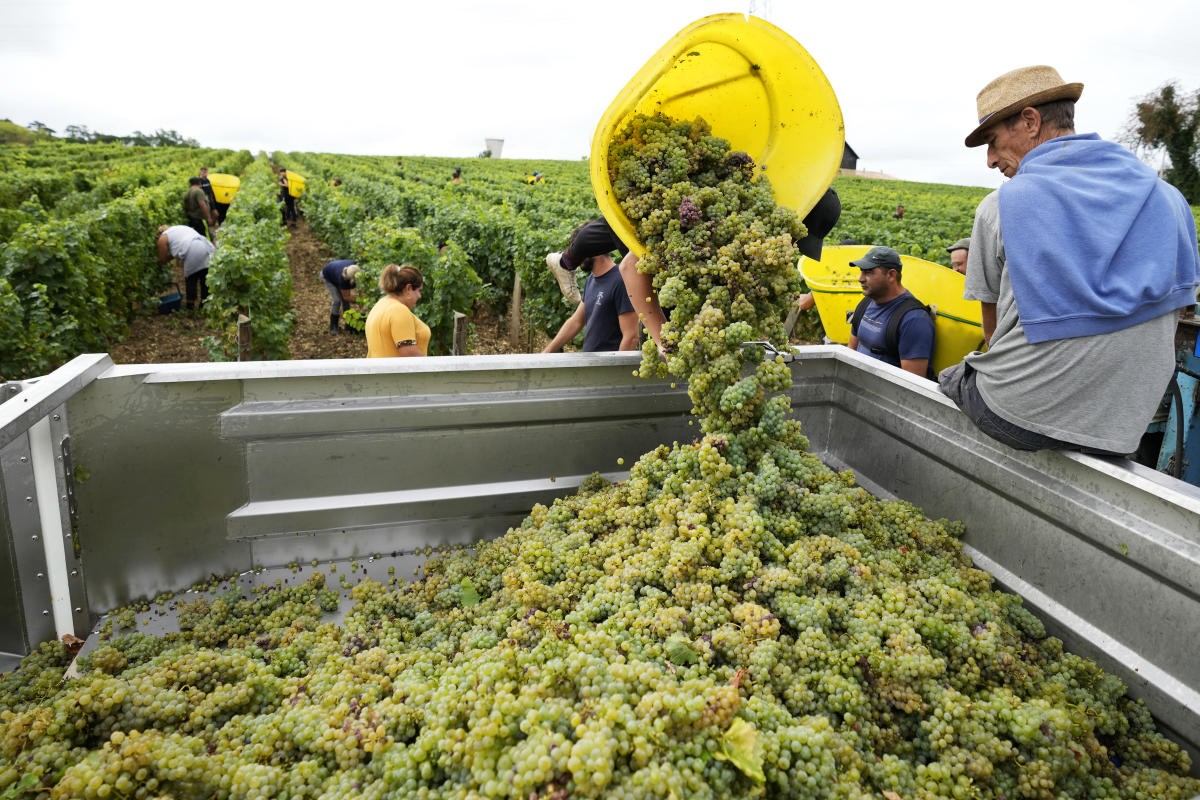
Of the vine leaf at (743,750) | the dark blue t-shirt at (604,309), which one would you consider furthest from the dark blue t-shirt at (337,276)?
the vine leaf at (743,750)

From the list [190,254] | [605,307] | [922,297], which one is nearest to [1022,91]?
[922,297]

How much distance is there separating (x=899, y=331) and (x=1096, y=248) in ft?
5.48

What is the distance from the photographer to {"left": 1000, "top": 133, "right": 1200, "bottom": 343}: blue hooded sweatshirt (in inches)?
76.1

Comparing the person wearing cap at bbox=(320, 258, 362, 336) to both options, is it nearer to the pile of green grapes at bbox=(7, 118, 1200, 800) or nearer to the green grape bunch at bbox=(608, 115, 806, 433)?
the green grape bunch at bbox=(608, 115, 806, 433)

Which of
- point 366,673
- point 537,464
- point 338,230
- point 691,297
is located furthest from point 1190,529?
point 338,230

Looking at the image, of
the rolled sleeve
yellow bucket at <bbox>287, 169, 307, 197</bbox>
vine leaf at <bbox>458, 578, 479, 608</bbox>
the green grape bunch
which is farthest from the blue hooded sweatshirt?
yellow bucket at <bbox>287, 169, 307, 197</bbox>

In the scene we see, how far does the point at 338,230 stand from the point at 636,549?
13.7m

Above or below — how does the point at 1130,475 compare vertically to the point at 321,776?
above

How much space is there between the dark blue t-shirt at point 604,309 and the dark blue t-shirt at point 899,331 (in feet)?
4.61

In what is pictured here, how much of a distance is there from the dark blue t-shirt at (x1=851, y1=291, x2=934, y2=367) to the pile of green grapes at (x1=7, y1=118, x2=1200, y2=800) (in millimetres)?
1323

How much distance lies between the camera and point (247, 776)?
4.77 feet

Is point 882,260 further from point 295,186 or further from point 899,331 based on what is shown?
point 295,186

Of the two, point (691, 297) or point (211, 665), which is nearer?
point (211, 665)

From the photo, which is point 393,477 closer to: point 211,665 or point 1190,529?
point 211,665
